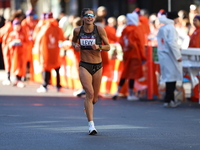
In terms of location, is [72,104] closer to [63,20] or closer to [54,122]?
[54,122]

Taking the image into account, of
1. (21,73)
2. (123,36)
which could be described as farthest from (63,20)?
(123,36)

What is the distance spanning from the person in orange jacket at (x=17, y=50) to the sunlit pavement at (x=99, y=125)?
11.6ft

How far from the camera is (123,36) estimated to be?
640 inches

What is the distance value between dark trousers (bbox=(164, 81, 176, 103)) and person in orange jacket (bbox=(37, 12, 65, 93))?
4.62 meters

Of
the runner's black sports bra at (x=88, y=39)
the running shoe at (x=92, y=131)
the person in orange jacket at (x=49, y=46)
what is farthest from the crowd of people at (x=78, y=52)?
the running shoe at (x=92, y=131)

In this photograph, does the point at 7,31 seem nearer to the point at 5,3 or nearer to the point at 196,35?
the point at 196,35

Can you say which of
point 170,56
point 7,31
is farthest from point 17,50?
point 170,56

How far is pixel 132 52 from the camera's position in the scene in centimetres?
1620

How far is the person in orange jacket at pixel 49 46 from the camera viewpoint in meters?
18.2

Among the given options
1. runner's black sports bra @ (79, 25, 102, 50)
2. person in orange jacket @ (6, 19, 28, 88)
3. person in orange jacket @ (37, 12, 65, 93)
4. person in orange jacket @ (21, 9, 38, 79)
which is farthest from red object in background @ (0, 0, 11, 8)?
runner's black sports bra @ (79, 25, 102, 50)

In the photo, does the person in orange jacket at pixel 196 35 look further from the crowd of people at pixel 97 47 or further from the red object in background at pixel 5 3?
the red object in background at pixel 5 3

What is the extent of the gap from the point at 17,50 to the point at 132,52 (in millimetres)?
5154

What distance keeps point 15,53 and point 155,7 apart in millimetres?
13619

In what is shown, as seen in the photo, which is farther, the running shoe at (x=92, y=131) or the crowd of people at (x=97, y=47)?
the crowd of people at (x=97, y=47)
